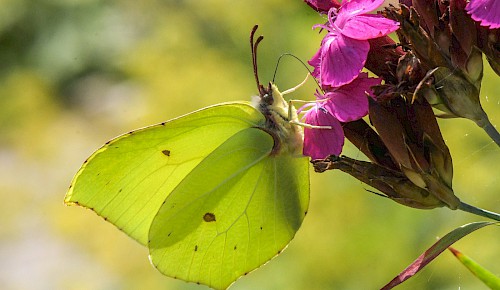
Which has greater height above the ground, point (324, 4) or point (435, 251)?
point (324, 4)

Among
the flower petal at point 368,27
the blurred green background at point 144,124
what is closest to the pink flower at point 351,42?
the flower petal at point 368,27

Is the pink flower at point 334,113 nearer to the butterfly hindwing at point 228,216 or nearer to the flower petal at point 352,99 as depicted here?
the flower petal at point 352,99

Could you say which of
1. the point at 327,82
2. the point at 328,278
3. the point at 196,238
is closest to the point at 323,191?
the point at 328,278

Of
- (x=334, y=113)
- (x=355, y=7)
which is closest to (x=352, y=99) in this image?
(x=334, y=113)

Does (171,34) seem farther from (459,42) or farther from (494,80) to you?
(459,42)

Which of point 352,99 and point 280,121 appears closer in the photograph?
point 352,99

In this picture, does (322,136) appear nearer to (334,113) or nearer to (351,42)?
(334,113)
